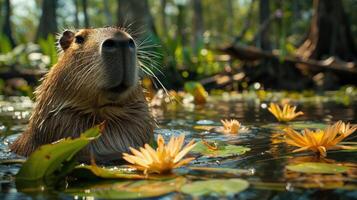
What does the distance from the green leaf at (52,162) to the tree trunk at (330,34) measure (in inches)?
378

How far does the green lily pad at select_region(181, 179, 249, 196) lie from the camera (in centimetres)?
179

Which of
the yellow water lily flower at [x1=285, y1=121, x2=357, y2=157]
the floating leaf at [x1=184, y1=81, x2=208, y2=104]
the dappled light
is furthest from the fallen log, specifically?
the yellow water lily flower at [x1=285, y1=121, x2=357, y2=157]

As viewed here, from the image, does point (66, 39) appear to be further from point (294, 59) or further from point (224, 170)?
point (294, 59)

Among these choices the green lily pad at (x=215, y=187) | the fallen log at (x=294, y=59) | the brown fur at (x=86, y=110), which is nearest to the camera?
the green lily pad at (x=215, y=187)

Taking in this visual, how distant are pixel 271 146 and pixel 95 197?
1623 millimetres

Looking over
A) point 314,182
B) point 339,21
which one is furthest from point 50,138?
point 339,21

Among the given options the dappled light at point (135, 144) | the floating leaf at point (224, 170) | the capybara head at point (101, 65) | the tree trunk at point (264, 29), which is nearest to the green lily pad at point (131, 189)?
the dappled light at point (135, 144)

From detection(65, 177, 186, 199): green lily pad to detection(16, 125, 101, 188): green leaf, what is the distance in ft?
0.41

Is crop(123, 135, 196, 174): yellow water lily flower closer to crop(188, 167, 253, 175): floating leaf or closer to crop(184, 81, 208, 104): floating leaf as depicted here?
crop(188, 167, 253, 175): floating leaf

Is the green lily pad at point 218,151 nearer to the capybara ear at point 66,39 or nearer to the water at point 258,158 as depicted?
the water at point 258,158

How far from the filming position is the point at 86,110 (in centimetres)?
316

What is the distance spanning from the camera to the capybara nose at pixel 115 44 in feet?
9.04

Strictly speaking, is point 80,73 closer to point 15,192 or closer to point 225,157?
point 225,157

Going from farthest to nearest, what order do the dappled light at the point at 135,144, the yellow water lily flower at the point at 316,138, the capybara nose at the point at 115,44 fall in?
the capybara nose at the point at 115,44, the yellow water lily flower at the point at 316,138, the dappled light at the point at 135,144
